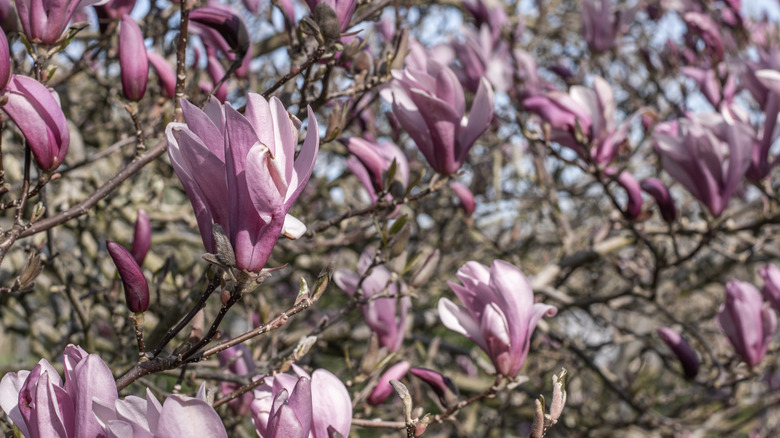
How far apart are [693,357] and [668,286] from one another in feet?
5.59

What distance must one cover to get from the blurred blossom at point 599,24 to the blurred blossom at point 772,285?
4.27 feet

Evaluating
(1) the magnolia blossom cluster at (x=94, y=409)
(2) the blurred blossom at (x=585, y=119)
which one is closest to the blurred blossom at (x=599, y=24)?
(2) the blurred blossom at (x=585, y=119)

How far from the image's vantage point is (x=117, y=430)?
2.26 feet

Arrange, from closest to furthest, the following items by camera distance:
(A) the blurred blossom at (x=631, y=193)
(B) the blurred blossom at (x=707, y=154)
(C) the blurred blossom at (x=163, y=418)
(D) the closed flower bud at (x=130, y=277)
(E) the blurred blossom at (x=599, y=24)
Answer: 1. (C) the blurred blossom at (x=163, y=418)
2. (D) the closed flower bud at (x=130, y=277)
3. (B) the blurred blossom at (x=707, y=154)
4. (A) the blurred blossom at (x=631, y=193)
5. (E) the blurred blossom at (x=599, y=24)

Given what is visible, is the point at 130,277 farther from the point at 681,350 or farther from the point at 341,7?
the point at 681,350

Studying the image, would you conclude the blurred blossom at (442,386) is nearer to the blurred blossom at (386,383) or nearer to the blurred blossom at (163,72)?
the blurred blossom at (386,383)

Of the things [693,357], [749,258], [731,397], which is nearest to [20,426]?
[693,357]

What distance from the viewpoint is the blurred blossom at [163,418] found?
26.5 inches

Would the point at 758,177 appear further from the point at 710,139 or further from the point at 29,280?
the point at 29,280

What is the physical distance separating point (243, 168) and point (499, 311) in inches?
23.9

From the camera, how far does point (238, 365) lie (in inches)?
54.9

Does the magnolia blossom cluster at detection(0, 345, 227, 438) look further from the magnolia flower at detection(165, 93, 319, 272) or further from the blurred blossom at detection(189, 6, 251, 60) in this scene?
the blurred blossom at detection(189, 6, 251, 60)

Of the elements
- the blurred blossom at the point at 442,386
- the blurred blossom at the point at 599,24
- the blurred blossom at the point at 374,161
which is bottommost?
the blurred blossom at the point at 442,386

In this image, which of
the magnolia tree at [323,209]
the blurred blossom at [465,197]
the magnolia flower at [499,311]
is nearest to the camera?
the magnolia tree at [323,209]
